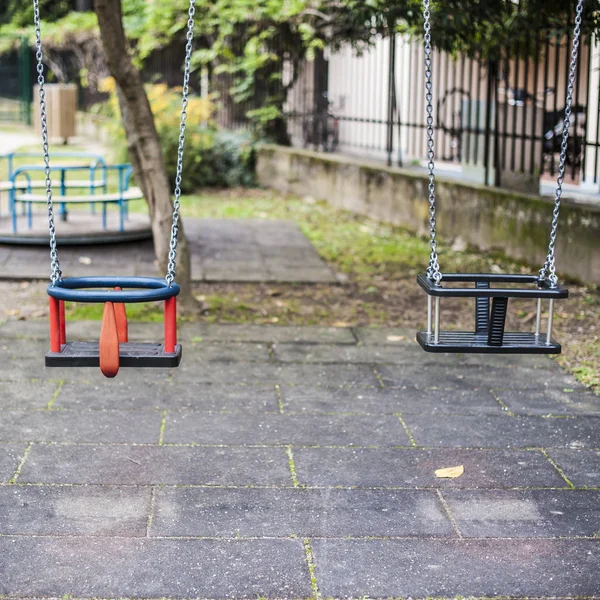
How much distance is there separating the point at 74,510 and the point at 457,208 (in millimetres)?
7833

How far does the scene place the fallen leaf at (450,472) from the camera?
464cm

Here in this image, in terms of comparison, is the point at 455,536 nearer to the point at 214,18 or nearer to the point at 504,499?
the point at 504,499

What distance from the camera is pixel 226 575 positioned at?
3619 millimetres

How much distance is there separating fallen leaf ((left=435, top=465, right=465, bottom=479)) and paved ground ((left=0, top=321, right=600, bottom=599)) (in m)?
0.04

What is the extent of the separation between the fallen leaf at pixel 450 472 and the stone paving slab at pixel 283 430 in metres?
0.39

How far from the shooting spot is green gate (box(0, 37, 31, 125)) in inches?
1141

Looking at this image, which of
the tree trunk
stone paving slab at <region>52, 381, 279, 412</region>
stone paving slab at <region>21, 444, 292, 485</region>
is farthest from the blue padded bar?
the tree trunk

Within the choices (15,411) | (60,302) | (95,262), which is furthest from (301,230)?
(60,302)

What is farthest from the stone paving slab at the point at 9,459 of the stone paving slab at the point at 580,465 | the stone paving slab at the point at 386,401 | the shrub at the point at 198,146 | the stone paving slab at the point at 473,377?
the shrub at the point at 198,146

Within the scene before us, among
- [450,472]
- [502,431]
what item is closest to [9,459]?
[450,472]

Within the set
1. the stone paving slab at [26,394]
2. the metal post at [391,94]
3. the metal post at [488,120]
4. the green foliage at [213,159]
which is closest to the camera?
the stone paving slab at [26,394]

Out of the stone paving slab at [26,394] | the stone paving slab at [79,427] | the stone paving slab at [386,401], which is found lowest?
the stone paving slab at [386,401]

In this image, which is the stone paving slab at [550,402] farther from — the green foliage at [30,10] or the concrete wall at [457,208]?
the green foliage at [30,10]

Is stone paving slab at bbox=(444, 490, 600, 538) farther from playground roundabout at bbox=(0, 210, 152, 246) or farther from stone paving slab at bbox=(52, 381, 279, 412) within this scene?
playground roundabout at bbox=(0, 210, 152, 246)
